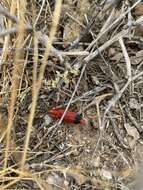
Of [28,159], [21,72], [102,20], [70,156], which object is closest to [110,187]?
[70,156]

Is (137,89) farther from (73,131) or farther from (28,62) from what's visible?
(28,62)

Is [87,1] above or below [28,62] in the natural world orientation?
above

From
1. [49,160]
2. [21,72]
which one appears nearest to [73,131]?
[49,160]

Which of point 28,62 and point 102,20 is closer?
point 28,62

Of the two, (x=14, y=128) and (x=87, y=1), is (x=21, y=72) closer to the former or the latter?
(x=14, y=128)

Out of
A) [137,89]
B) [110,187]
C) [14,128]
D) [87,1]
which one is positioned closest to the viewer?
[110,187]

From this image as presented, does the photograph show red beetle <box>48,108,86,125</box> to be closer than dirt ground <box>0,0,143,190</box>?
No

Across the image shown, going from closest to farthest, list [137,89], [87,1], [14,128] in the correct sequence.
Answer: [14,128] < [137,89] < [87,1]

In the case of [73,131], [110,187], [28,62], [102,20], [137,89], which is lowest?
[110,187]

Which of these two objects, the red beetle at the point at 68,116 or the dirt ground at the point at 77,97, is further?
the red beetle at the point at 68,116
